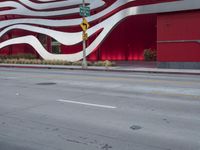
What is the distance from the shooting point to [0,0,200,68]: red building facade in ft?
76.4

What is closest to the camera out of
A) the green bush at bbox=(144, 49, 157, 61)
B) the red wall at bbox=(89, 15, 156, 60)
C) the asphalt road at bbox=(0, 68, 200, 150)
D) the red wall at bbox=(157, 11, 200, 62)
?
the asphalt road at bbox=(0, 68, 200, 150)

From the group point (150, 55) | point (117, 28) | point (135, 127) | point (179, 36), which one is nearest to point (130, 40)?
point (117, 28)

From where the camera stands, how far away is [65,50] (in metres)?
38.9

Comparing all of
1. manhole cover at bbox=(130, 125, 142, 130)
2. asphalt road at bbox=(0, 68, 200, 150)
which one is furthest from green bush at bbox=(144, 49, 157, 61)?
manhole cover at bbox=(130, 125, 142, 130)

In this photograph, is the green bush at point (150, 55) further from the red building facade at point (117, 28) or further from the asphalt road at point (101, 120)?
the asphalt road at point (101, 120)

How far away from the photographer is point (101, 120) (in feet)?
25.2

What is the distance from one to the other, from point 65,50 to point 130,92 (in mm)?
27516

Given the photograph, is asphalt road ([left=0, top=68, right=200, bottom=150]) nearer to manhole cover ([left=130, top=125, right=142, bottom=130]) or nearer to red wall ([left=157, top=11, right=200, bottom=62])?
manhole cover ([left=130, top=125, right=142, bottom=130])

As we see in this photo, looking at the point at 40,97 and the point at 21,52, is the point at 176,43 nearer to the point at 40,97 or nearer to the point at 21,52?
the point at 40,97

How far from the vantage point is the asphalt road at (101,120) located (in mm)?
5914

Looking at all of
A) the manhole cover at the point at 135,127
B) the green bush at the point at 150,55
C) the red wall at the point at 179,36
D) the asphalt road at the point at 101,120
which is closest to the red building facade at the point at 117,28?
the red wall at the point at 179,36

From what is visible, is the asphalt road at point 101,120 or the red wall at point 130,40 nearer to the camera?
the asphalt road at point 101,120

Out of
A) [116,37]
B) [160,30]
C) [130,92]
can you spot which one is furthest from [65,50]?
[130,92]

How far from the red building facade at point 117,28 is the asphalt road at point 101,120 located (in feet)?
39.0
